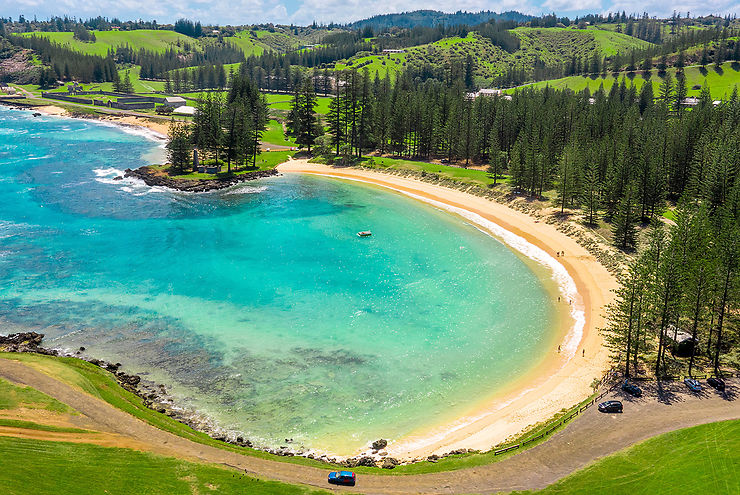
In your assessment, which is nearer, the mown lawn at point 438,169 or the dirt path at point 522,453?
the dirt path at point 522,453

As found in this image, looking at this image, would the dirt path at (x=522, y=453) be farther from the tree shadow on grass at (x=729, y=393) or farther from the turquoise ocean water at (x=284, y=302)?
the turquoise ocean water at (x=284, y=302)

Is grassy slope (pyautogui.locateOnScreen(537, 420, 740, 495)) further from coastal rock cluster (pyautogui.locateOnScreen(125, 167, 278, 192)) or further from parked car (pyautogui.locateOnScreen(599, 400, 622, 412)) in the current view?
coastal rock cluster (pyautogui.locateOnScreen(125, 167, 278, 192))

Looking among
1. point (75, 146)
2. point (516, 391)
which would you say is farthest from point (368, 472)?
point (75, 146)

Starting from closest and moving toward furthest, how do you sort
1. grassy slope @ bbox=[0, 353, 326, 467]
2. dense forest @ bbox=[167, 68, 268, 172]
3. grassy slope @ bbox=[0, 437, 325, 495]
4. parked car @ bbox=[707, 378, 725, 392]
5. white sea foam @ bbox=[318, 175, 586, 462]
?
grassy slope @ bbox=[0, 437, 325, 495], grassy slope @ bbox=[0, 353, 326, 467], white sea foam @ bbox=[318, 175, 586, 462], parked car @ bbox=[707, 378, 725, 392], dense forest @ bbox=[167, 68, 268, 172]

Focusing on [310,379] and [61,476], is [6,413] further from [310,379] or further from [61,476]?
[310,379]

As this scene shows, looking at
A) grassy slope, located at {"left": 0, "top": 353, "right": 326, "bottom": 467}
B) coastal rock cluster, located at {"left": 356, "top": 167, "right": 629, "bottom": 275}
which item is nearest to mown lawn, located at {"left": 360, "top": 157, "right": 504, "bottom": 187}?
coastal rock cluster, located at {"left": 356, "top": 167, "right": 629, "bottom": 275}

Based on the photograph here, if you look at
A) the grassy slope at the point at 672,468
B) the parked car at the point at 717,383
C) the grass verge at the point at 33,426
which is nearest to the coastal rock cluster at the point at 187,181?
the grass verge at the point at 33,426


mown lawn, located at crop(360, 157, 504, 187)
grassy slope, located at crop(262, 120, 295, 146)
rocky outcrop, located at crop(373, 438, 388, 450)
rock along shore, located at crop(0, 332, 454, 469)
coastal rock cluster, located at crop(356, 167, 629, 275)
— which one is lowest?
rocky outcrop, located at crop(373, 438, 388, 450)
